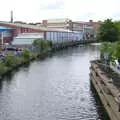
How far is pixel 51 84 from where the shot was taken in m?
24.0

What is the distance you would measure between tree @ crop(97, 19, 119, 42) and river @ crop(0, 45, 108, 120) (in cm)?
447

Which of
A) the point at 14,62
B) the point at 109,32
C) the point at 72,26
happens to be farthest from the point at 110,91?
the point at 72,26

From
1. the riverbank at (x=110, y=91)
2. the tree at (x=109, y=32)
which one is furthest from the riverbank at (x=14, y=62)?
the riverbank at (x=110, y=91)

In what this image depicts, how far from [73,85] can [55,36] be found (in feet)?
136

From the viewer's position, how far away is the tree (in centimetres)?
3197

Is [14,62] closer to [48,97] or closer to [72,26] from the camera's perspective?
[48,97]

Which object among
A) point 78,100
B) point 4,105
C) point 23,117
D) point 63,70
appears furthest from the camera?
point 63,70

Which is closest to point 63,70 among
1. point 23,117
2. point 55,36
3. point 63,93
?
point 63,93

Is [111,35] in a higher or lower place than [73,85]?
higher

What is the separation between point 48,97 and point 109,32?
14170mm

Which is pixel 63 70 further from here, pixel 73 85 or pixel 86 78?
pixel 73 85

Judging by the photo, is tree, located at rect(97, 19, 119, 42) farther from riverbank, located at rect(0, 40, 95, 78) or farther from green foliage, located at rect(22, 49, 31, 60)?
green foliage, located at rect(22, 49, 31, 60)

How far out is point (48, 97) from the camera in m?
19.5

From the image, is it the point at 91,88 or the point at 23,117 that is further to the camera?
the point at 91,88
